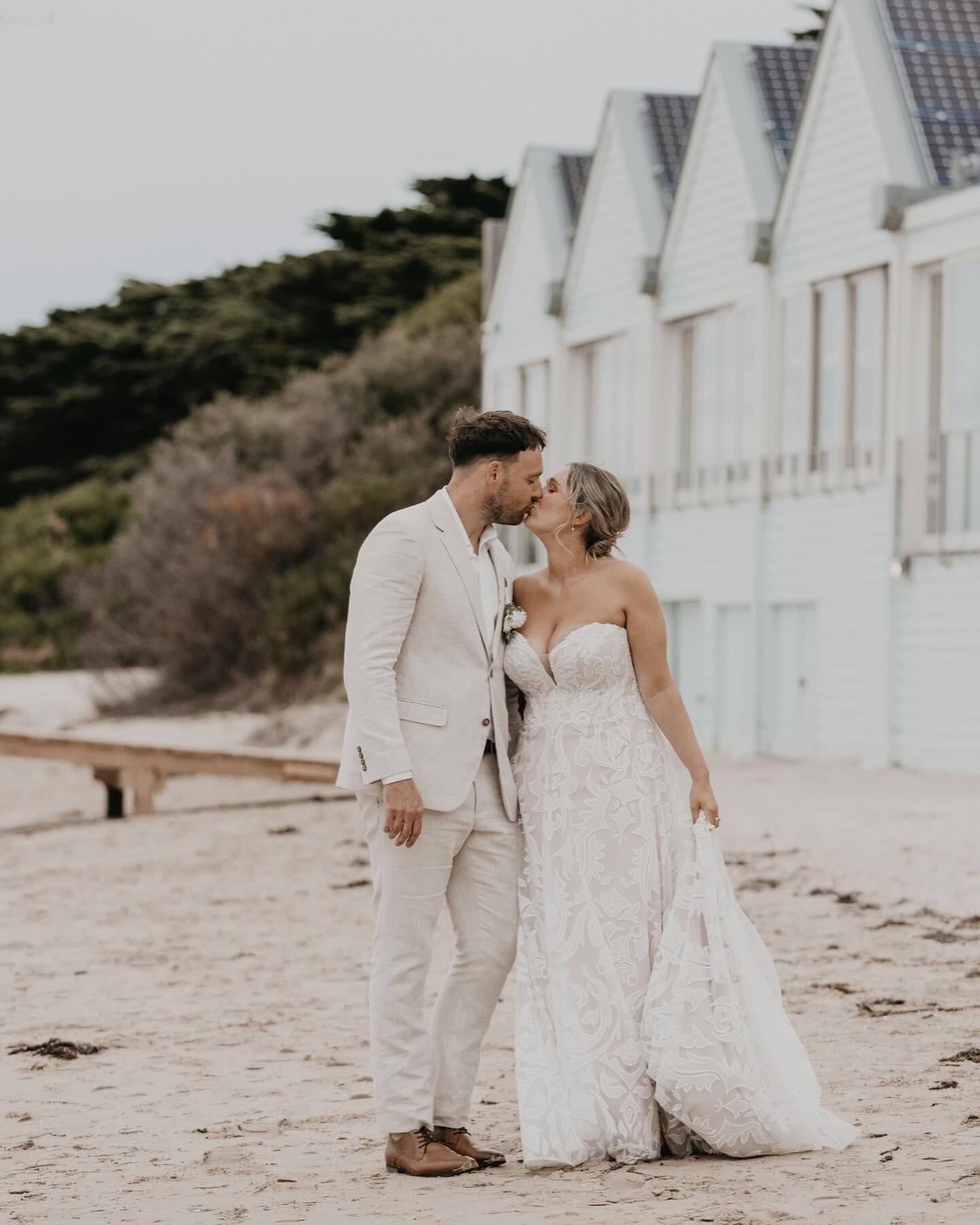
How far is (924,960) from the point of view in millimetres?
8680

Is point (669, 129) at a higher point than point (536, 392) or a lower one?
higher

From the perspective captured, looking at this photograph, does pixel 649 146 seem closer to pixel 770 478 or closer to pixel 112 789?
pixel 770 478

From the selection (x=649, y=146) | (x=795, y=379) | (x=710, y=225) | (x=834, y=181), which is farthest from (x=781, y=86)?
(x=795, y=379)

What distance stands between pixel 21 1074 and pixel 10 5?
10.6m

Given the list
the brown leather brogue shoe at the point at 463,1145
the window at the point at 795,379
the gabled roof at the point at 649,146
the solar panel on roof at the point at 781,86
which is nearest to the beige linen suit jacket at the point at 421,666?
the brown leather brogue shoe at the point at 463,1145

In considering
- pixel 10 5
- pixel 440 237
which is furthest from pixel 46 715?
pixel 440 237

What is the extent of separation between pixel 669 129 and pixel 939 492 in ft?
29.2

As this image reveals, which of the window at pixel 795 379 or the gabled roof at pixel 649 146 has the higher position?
the gabled roof at pixel 649 146

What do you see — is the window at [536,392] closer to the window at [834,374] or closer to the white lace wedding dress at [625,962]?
the window at [834,374]

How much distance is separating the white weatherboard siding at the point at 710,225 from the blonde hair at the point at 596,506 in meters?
16.3

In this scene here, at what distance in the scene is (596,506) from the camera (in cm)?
581

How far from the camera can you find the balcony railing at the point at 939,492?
714 inches

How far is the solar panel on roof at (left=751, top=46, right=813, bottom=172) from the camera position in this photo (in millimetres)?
22281

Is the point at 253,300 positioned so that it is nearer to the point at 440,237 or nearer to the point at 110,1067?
the point at 440,237
